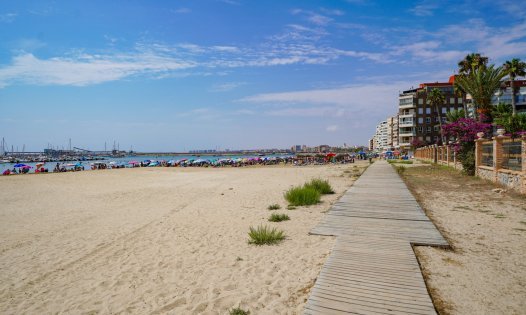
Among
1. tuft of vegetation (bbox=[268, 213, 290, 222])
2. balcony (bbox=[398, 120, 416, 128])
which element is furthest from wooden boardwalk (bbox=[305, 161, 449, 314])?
balcony (bbox=[398, 120, 416, 128])

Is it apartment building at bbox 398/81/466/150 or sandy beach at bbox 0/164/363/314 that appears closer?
sandy beach at bbox 0/164/363/314

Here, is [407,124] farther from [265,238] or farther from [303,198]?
[265,238]

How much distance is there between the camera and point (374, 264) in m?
4.63

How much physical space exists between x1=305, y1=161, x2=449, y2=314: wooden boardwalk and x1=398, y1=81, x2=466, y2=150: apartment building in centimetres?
7737

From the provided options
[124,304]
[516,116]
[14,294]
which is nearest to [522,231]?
[124,304]

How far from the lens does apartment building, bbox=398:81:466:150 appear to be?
7588cm

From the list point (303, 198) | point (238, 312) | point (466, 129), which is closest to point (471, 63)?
point (466, 129)

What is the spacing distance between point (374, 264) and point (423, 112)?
83.8m

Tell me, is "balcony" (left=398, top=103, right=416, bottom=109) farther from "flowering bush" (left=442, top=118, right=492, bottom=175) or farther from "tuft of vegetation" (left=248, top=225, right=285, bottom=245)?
"tuft of vegetation" (left=248, top=225, right=285, bottom=245)

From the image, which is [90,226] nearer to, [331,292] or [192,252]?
[192,252]

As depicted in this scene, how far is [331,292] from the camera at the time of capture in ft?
12.4

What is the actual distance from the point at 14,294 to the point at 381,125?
672 feet

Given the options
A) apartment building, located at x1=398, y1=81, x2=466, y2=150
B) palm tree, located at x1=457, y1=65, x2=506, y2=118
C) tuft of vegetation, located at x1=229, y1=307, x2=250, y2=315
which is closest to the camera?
tuft of vegetation, located at x1=229, y1=307, x2=250, y2=315

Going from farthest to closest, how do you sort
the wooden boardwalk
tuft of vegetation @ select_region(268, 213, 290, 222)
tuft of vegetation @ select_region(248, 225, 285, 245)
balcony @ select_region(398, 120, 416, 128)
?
balcony @ select_region(398, 120, 416, 128)
tuft of vegetation @ select_region(268, 213, 290, 222)
tuft of vegetation @ select_region(248, 225, 285, 245)
the wooden boardwalk
